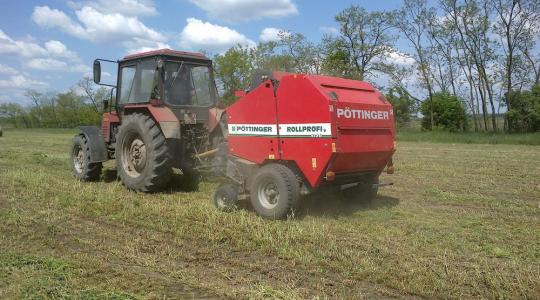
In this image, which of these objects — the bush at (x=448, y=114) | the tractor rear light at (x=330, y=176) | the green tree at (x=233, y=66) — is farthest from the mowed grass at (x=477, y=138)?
the tractor rear light at (x=330, y=176)

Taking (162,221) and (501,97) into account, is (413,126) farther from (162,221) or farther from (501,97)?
(162,221)

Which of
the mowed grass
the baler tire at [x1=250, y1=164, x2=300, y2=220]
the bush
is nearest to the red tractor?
the baler tire at [x1=250, y1=164, x2=300, y2=220]

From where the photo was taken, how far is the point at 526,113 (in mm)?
33594

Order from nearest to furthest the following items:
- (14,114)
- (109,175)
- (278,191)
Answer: (278,191), (109,175), (14,114)

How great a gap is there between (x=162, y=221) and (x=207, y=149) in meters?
2.55

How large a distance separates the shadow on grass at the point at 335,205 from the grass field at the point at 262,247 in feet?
0.06

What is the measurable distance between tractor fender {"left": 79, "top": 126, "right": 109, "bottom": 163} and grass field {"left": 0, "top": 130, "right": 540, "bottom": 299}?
3.67 ft

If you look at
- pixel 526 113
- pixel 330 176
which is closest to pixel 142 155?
pixel 330 176

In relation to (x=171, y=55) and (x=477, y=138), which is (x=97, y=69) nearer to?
(x=171, y=55)

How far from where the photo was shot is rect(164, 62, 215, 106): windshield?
8.65m

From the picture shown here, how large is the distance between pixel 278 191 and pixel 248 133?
1101 millimetres

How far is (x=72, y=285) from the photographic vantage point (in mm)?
3855

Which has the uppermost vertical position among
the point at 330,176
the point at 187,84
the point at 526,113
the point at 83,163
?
the point at 526,113

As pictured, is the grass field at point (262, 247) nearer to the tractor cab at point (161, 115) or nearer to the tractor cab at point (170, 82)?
the tractor cab at point (161, 115)
